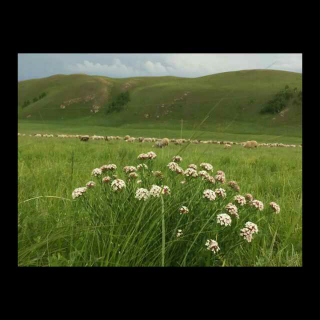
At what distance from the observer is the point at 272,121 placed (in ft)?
180

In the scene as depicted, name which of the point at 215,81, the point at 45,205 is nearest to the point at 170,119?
the point at 215,81

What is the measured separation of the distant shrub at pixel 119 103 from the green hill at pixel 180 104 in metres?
1.38

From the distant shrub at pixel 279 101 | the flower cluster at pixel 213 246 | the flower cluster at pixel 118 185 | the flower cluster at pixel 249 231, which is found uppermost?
the distant shrub at pixel 279 101

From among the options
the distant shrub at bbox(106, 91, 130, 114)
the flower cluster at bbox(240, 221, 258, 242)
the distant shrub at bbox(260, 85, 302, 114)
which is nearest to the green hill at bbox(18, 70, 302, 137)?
the distant shrub at bbox(260, 85, 302, 114)

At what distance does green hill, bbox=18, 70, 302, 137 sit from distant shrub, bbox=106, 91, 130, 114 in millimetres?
1380

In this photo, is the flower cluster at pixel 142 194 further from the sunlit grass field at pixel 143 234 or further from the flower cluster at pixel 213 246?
the flower cluster at pixel 213 246

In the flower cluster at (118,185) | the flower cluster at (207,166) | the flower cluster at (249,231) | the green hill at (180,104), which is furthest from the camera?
the green hill at (180,104)

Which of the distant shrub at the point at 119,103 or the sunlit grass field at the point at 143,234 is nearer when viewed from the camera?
the sunlit grass field at the point at 143,234

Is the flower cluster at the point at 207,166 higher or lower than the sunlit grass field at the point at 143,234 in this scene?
higher

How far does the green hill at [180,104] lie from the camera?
5422 centimetres

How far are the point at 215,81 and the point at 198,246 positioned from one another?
3580 inches

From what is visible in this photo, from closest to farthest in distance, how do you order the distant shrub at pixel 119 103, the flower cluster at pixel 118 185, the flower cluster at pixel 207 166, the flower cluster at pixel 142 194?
the flower cluster at pixel 142 194, the flower cluster at pixel 118 185, the flower cluster at pixel 207 166, the distant shrub at pixel 119 103

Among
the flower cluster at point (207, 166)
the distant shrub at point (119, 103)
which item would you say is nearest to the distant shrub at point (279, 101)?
the distant shrub at point (119, 103)
